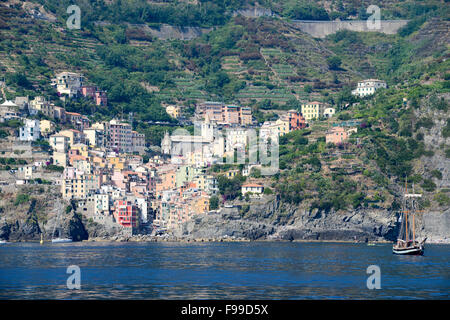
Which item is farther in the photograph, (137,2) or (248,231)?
(137,2)

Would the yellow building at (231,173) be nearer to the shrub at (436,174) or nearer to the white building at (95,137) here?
the white building at (95,137)

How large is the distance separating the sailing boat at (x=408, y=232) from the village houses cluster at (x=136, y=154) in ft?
55.2

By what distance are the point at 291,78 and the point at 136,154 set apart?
4092 centimetres

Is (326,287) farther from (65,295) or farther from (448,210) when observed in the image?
(448,210)

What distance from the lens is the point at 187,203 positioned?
10144cm

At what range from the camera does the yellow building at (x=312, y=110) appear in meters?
135

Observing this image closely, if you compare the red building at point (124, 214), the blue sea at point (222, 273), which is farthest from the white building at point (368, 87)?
the blue sea at point (222, 273)

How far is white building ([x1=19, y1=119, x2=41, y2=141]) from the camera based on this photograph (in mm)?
115312

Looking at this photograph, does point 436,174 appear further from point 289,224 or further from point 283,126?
point 283,126

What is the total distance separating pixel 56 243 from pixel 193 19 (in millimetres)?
103941

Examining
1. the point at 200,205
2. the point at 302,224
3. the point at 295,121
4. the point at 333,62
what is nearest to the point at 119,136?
the point at 295,121

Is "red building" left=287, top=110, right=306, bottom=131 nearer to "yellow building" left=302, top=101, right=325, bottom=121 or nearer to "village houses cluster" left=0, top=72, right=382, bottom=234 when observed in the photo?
"village houses cluster" left=0, top=72, right=382, bottom=234

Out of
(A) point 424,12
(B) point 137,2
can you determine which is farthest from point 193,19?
(A) point 424,12

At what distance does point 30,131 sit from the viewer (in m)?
116
